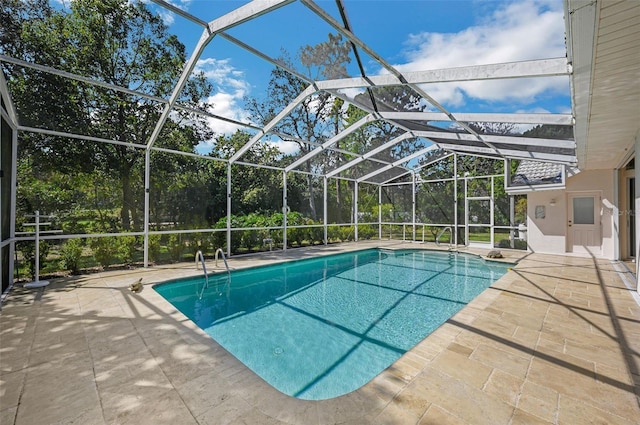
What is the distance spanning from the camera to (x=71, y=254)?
6449mm

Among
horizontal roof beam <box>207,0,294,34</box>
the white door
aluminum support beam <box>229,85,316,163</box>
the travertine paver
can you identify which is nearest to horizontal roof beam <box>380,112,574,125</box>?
aluminum support beam <box>229,85,316,163</box>

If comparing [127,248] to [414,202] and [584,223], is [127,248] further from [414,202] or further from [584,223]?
[584,223]

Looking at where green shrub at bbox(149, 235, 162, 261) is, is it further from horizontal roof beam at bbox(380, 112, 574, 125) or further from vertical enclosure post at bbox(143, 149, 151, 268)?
horizontal roof beam at bbox(380, 112, 574, 125)

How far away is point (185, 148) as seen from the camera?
865 centimetres

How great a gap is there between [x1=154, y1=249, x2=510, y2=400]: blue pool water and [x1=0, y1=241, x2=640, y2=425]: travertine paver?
676 millimetres

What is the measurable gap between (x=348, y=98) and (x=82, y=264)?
23.7ft

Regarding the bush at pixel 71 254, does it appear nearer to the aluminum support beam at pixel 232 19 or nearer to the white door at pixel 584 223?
the aluminum support beam at pixel 232 19

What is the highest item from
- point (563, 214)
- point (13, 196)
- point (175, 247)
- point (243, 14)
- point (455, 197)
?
point (243, 14)


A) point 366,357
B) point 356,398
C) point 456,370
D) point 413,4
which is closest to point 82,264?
point 366,357

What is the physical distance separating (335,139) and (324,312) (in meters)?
4.95

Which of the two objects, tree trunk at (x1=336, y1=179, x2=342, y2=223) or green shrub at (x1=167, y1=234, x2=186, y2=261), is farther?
tree trunk at (x1=336, y1=179, x2=342, y2=223)

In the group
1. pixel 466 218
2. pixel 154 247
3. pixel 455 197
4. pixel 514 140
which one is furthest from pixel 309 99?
pixel 466 218

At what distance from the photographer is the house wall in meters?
8.22

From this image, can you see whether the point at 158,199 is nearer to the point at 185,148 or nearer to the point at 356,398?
the point at 185,148
